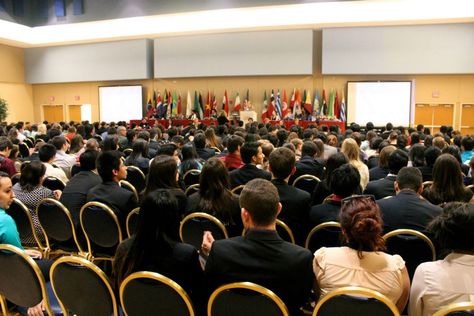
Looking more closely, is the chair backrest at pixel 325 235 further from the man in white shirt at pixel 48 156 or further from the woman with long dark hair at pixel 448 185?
the man in white shirt at pixel 48 156

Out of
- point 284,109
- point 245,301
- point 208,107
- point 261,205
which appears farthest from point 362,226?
point 208,107

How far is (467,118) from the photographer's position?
1498 cm

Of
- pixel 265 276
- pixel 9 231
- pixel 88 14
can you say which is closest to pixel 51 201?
pixel 9 231

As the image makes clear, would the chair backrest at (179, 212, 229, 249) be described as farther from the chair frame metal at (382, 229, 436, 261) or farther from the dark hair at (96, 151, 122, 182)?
the chair frame metal at (382, 229, 436, 261)

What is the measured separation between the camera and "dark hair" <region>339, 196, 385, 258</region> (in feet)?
6.88

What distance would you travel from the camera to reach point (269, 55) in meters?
15.7

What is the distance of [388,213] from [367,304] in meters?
1.47

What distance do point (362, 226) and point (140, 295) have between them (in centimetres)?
122

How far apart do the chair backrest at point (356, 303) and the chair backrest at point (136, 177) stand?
13.4 feet

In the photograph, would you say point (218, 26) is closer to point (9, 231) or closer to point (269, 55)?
point (269, 55)

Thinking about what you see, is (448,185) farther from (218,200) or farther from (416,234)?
(218,200)

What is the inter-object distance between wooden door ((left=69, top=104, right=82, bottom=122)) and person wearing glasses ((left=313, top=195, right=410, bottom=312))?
774 inches

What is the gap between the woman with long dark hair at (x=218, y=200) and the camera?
3396 mm

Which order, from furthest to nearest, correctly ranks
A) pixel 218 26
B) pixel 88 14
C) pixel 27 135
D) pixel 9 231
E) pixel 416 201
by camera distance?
pixel 88 14
pixel 218 26
pixel 27 135
pixel 416 201
pixel 9 231
